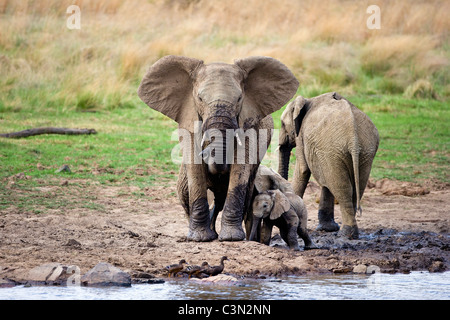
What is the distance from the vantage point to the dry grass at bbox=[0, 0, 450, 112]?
1578 centimetres

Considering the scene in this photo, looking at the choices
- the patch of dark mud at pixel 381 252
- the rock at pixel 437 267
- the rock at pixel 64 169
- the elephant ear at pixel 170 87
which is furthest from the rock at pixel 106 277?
the rock at pixel 64 169

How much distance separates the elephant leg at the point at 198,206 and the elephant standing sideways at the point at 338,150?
1.54m

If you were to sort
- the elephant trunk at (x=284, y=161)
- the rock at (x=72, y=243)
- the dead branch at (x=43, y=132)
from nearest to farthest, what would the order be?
1. the rock at (x=72, y=243)
2. the elephant trunk at (x=284, y=161)
3. the dead branch at (x=43, y=132)

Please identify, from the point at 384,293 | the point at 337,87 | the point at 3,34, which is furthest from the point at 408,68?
the point at 384,293

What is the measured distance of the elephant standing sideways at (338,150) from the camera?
323 inches

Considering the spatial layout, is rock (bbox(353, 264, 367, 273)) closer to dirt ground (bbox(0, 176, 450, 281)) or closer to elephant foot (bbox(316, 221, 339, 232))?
dirt ground (bbox(0, 176, 450, 281))

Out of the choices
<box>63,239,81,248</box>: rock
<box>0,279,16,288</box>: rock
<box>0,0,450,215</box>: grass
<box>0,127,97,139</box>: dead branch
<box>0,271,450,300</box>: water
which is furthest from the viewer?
<box>0,127,97,139</box>: dead branch

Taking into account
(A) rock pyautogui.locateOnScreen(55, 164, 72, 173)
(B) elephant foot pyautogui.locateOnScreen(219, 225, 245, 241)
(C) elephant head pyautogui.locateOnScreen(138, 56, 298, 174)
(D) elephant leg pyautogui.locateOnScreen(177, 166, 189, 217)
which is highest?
(C) elephant head pyautogui.locateOnScreen(138, 56, 298, 174)

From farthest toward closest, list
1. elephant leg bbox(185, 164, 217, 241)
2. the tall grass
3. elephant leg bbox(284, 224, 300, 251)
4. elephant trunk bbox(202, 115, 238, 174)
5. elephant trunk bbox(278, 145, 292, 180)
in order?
the tall grass
elephant trunk bbox(278, 145, 292, 180)
elephant leg bbox(284, 224, 300, 251)
elephant leg bbox(185, 164, 217, 241)
elephant trunk bbox(202, 115, 238, 174)

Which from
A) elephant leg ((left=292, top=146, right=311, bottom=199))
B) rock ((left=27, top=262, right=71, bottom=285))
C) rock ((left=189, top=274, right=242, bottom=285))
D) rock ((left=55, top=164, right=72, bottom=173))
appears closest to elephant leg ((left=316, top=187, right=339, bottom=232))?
elephant leg ((left=292, top=146, right=311, bottom=199))

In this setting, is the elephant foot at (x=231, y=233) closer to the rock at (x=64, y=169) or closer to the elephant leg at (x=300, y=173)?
the elephant leg at (x=300, y=173)

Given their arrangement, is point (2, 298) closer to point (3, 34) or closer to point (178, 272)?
point (178, 272)

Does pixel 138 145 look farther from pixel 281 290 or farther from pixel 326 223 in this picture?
pixel 281 290

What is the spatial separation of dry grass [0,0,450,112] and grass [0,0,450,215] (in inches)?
1.3
